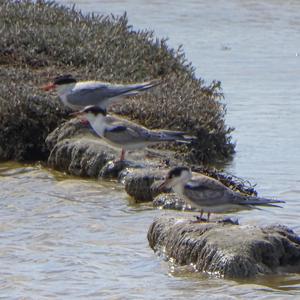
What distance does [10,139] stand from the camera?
1136 centimetres

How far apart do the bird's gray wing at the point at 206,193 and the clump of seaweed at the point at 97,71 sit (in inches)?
106

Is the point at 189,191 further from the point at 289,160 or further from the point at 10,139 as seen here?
the point at 10,139

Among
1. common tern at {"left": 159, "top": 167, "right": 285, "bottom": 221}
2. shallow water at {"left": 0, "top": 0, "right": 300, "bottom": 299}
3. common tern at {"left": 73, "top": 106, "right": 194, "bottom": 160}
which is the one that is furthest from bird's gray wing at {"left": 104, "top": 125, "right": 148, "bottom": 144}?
common tern at {"left": 159, "top": 167, "right": 285, "bottom": 221}

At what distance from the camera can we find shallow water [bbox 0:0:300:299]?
714 cm

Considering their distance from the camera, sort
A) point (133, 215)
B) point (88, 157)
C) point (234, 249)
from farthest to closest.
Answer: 1. point (88, 157)
2. point (133, 215)
3. point (234, 249)

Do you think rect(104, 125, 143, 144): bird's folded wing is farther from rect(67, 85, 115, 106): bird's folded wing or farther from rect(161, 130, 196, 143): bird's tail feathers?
rect(67, 85, 115, 106): bird's folded wing

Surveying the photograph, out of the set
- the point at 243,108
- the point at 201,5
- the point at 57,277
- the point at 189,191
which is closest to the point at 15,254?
the point at 57,277

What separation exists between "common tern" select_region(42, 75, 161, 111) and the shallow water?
0.85 metres

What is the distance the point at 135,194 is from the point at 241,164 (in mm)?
1844

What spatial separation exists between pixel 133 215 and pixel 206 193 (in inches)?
43.0

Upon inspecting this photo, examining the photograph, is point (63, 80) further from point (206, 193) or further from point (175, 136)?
point (206, 193)

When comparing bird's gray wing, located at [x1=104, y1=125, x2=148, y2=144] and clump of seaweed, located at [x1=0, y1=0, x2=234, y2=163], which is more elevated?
clump of seaweed, located at [x1=0, y1=0, x2=234, y2=163]

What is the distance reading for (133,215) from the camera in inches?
358

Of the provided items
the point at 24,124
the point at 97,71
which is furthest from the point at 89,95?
the point at 97,71
